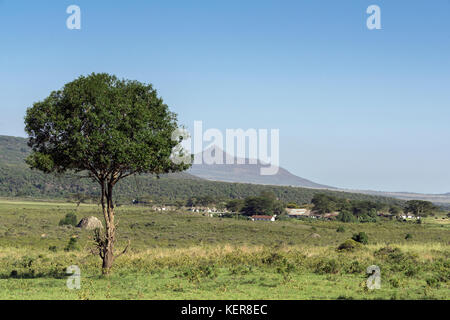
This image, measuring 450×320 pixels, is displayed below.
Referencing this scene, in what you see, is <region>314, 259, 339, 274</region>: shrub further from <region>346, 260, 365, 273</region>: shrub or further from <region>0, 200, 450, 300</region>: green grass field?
<region>346, 260, 365, 273</region>: shrub

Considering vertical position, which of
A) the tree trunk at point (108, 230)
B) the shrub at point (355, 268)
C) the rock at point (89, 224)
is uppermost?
the tree trunk at point (108, 230)

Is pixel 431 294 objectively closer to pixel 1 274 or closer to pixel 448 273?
pixel 448 273

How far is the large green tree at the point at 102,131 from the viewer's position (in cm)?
2311

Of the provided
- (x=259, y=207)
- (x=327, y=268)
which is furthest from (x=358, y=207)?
(x=327, y=268)

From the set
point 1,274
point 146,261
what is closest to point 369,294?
point 146,261

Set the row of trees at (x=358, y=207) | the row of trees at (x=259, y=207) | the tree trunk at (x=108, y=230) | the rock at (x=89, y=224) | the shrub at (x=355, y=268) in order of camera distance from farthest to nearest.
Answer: the row of trees at (x=358, y=207) < the row of trees at (x=259, y=207) < the rock at (x=89, y=224) < the shrub at (x=355, y=268) < the tree trunk at (x=108, y=230)

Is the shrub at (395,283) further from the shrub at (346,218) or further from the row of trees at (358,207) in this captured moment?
the row of trees at (358,207)

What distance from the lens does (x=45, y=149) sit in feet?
80.5

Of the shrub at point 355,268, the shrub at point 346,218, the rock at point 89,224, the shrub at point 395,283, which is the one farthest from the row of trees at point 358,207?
the shrub at point 395,283

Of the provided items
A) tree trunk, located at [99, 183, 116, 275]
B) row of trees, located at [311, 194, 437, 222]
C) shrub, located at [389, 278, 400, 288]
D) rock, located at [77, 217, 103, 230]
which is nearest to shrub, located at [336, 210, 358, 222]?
row of trees, located at [311, 194, 437, 222]

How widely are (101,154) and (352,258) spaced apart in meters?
18.2
